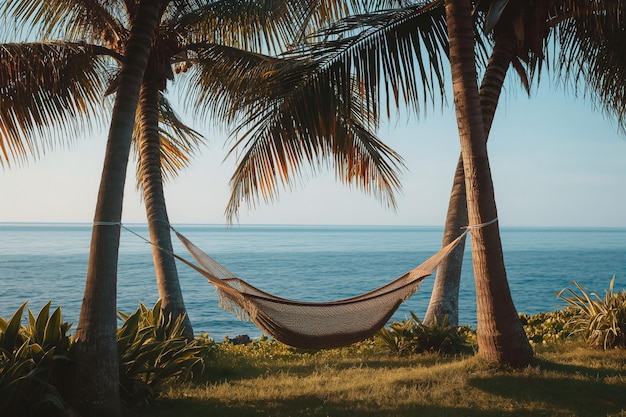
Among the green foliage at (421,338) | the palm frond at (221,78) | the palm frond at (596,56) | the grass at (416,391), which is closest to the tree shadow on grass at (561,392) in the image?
the grass at (416,391)

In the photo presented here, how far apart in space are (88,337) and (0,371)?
1.49 feet

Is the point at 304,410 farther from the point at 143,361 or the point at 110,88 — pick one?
the point at 110,88

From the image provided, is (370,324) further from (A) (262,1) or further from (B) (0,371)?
(A) (262,1)

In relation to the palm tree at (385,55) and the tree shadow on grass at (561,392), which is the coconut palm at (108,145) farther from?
the tree shadow on grass at (561,392)

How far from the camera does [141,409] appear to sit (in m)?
3.79

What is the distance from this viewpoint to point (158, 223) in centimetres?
532

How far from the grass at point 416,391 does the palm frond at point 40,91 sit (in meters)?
1.83

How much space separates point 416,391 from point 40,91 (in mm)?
3018

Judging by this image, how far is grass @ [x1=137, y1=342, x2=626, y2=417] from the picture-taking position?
371cm

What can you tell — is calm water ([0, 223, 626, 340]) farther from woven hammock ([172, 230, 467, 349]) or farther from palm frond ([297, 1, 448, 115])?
woven hammock ([172, 230, 467, 349])

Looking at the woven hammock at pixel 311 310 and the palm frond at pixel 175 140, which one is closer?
the woven hammock at pixel 311 310

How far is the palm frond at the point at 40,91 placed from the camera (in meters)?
3.85

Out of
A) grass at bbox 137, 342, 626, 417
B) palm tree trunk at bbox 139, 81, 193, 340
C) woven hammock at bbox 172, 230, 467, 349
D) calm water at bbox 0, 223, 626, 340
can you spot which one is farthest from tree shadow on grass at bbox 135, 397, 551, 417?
calm water at bbox 0, 223, 626, 340

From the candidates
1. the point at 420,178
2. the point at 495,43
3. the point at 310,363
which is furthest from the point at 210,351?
the point at 420,178
